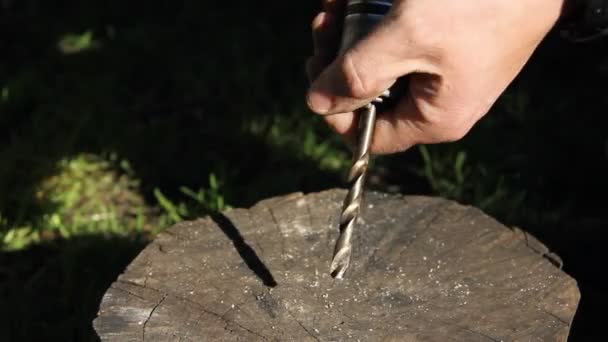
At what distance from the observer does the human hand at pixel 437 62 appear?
1.52 meters

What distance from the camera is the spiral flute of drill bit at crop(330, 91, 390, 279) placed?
1.80 meters

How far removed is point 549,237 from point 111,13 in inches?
88.6

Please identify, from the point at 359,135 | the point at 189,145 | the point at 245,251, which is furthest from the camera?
the point at 189,145

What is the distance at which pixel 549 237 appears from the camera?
9.18ft

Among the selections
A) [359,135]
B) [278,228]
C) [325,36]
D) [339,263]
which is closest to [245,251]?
[278,228]

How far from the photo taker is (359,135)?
1816mm

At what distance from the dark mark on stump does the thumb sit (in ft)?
1.47

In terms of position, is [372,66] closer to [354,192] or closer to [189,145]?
[354,192]

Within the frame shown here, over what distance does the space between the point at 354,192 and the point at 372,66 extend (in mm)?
→ 406

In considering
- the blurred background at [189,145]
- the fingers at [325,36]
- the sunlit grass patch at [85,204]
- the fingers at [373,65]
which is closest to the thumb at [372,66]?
the fingers at [373,65]

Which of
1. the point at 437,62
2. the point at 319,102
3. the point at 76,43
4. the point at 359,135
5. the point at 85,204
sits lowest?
the point at 85,204

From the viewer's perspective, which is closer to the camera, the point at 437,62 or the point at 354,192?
the point at 437,62

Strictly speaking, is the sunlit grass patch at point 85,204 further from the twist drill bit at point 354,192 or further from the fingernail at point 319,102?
the fingernail at point 319,102

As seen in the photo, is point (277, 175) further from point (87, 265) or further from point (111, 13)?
point (111, 13)
